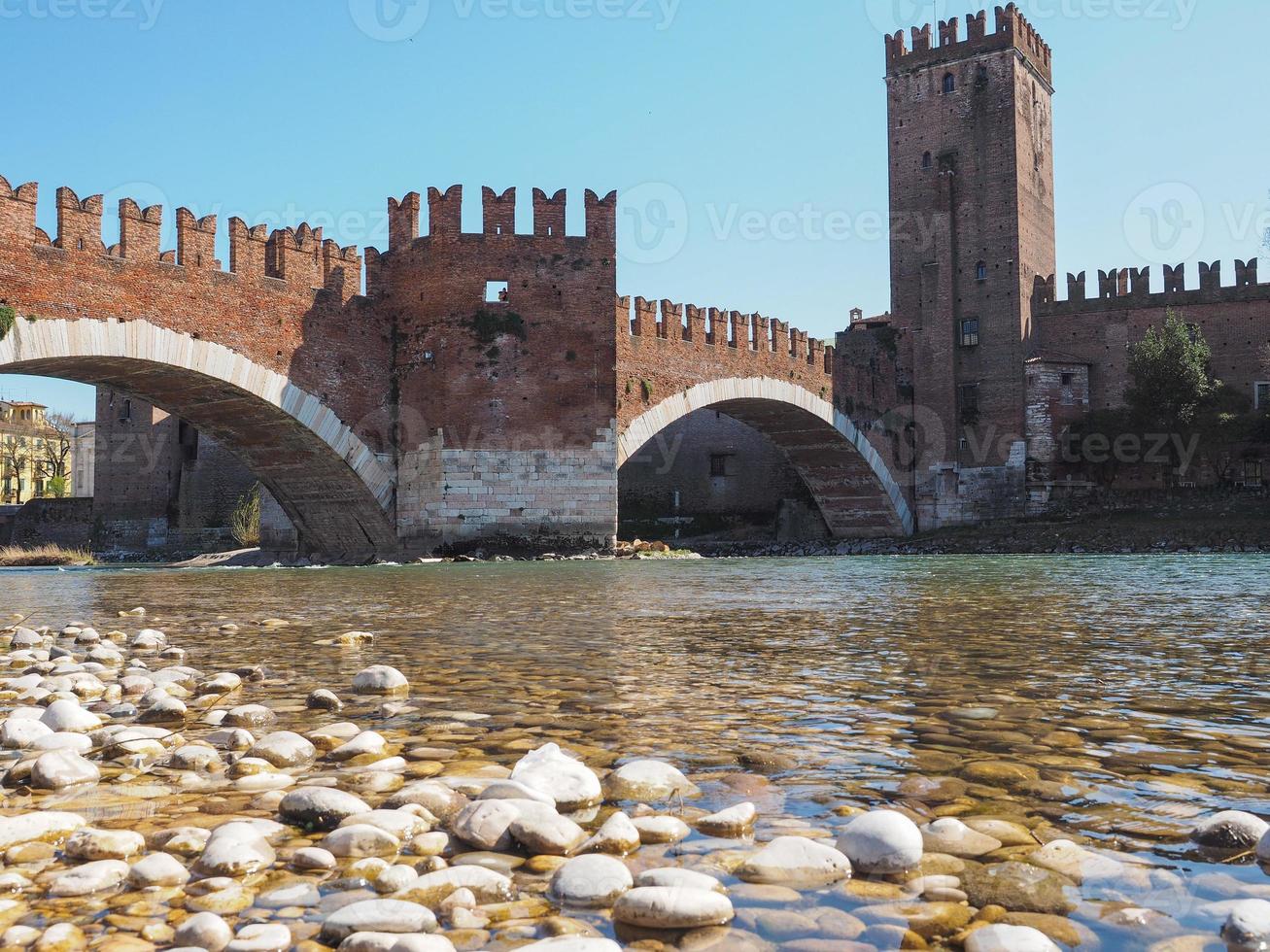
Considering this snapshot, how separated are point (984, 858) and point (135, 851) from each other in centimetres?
153

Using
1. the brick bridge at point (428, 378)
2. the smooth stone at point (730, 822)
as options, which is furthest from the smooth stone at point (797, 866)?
the brick bridge at point (428, 378)

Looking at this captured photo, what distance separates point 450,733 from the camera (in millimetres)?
3176

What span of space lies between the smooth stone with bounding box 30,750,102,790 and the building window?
101ft

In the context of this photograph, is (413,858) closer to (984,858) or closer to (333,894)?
(333,894)

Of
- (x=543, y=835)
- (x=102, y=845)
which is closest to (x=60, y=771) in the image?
(x=102, y=845)

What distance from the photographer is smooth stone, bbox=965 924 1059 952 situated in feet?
5.04

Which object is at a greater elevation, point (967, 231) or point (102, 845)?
point (967, 231)

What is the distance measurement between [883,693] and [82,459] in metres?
50.6

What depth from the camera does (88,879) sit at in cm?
183

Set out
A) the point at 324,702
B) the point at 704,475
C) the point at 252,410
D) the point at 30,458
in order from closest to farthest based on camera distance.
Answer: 1. the point at 324,702
2. the point at 252,410
3. the point at 704,475
4. the point at 30,458

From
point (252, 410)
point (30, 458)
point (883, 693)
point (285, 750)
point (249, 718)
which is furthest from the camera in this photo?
point (30, 458)

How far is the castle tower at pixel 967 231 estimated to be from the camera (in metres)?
30.8

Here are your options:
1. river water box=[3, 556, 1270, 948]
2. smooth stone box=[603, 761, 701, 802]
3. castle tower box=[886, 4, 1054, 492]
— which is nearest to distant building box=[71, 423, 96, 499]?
castle tower box=[886, 4, 1054, 492]

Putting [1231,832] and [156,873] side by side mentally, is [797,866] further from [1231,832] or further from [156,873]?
[156,873]
